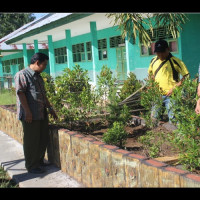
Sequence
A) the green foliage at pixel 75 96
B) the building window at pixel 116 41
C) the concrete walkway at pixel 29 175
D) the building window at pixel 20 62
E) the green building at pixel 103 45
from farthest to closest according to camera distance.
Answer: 1. the building window at pixel 20 62
2. the building window at pixel 116 41
3. the green building at pixel 103 45
4. the green foliage at pixel 75 96
5. the concrete walkway at pixel 29 175

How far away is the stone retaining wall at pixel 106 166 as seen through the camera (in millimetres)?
2615

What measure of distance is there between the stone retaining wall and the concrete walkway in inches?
4.3

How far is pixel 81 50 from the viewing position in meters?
18.2

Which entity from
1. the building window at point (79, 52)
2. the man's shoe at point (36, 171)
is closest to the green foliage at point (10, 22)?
the building window at point (79, 52)

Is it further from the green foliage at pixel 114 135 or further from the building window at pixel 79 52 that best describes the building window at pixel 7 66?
the green foliage at pixel 114 135

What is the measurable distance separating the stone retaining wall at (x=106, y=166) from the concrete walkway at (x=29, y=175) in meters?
0.11

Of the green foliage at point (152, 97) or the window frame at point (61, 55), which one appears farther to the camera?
the window frame at point (61, 55)

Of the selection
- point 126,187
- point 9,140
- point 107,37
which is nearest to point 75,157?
point 126,187

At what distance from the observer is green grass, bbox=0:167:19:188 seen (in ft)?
13.4

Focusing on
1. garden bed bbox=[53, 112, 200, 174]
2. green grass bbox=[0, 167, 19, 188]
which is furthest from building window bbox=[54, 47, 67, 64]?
green grass bbox=[0, 167, 19, 188]

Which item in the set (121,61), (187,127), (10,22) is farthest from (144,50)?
(10,22)

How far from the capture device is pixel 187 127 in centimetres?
297

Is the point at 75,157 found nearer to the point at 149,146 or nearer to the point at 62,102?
the point at 149,146

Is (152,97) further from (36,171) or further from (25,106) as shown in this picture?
(36,171)
